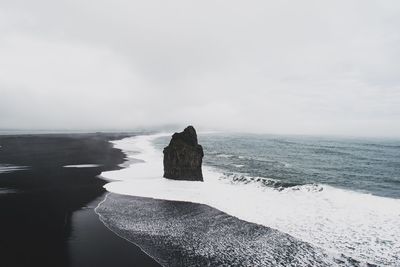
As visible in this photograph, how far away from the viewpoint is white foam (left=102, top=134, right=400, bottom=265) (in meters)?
18.7

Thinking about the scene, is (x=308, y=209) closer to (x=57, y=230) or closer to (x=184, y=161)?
(x=184, y=161)

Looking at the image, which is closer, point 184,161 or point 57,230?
point 57,230

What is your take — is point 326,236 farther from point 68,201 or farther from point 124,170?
point 124,170

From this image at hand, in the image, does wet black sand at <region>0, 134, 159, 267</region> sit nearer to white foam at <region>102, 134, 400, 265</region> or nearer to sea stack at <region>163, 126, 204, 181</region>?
white foam at <region>102, 134, 400, 265</region>

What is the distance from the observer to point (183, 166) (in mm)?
37438

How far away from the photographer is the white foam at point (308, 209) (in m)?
18.7

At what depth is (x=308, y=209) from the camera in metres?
26.5

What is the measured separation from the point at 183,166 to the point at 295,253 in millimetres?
21975

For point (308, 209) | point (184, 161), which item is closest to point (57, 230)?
point (184, 161)

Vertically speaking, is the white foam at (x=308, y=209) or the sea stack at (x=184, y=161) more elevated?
the sea stack at (x=184, y=161)

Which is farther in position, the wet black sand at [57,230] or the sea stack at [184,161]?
the sea stack at [184,161]

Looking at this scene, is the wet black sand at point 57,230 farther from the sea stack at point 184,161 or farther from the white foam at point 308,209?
the sea stack at point 184,161

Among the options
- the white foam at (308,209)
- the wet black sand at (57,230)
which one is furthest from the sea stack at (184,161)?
the wet black sand at (57,230)

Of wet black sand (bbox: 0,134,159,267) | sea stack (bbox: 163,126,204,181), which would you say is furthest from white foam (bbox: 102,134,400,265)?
wet black sand (bbox: 0,134,159,267)
